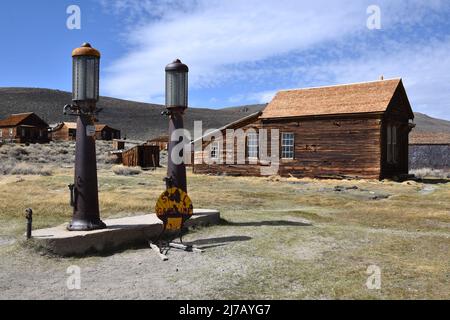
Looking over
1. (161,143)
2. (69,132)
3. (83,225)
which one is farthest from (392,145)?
(69,132)

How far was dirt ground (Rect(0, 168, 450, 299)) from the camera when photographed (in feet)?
15.3

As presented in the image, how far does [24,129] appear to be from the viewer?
5556 cm

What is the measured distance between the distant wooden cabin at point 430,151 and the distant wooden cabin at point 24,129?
42.7 m

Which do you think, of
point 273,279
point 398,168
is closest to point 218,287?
point 273,279

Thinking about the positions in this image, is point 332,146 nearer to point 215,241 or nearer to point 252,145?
point 252,145

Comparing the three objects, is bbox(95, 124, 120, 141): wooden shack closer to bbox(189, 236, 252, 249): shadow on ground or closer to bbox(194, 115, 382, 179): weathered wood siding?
bbox(194, 115, 382, 179): weathered wood siding

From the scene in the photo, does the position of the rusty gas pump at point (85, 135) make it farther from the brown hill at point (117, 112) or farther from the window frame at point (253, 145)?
the brown hill at point (117, 112)

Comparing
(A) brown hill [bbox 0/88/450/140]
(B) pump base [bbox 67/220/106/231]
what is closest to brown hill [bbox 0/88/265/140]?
(A) brown hill [bbox 0/88/450/140]

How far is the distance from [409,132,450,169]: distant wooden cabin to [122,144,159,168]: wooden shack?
733 inches

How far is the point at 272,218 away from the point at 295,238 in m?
2.12

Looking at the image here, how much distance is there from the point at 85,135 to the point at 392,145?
1858 centimetres
